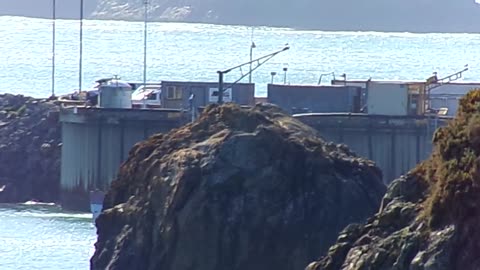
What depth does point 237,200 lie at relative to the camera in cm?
3944

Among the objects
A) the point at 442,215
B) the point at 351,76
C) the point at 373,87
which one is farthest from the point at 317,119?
the point at 351,76

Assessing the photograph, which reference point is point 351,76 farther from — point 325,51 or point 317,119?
point 317,119

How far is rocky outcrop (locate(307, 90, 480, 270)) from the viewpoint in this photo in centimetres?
2505

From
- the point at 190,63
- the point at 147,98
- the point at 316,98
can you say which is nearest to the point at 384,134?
the point at 316,98

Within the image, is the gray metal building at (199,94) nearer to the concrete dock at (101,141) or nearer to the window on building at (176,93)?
the window on building at (176,93)

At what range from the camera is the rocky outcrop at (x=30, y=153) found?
73250mm

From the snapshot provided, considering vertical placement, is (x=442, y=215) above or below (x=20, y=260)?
above

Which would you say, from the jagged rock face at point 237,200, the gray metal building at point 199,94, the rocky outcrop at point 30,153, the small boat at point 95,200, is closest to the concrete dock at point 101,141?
the gray metal building at point 199,94

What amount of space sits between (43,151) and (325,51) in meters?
122

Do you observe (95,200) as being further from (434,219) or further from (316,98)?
(434,219)

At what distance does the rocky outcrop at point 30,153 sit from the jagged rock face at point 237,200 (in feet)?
100

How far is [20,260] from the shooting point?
5347 cm

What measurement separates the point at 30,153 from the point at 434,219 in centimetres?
5192

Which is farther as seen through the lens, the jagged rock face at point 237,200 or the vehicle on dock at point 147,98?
the vehicle on dock at point 147,98
